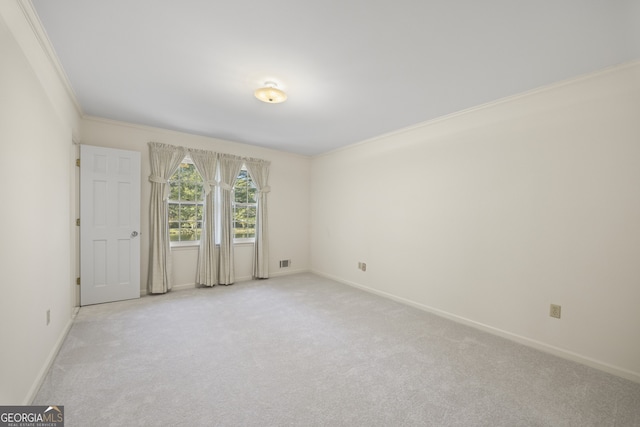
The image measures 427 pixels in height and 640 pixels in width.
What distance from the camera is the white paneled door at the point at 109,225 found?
3.41 metres

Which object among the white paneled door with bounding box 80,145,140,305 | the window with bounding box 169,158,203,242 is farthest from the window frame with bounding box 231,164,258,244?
the white paneled door with bounding box 80,145,140,305

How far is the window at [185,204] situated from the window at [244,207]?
63 cm

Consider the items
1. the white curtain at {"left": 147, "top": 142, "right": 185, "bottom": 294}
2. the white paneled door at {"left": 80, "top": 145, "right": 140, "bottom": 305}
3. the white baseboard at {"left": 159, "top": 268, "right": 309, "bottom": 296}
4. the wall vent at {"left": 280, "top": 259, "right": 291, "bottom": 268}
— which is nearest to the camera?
the white paneled door at {"left": 80, "top": 145, "right": 140, "bottom": 305}

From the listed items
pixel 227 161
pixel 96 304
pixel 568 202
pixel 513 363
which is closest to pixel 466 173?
pixel 568 202

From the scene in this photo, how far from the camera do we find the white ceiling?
1.64 m

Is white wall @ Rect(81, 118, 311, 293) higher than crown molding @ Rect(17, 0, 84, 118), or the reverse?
crown molding @ Rect(17, 0, 84, 118)

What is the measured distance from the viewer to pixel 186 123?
375 centimetres

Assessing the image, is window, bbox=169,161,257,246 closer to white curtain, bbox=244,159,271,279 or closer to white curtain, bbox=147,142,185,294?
white curtain, bbox=147,142,185,294

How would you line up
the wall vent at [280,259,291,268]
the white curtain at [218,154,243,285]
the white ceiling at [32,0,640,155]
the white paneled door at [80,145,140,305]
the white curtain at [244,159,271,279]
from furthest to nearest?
1. the wall vent at [280,259,291,268]
2. the white curtain at [244,159,271,279]
3. the white curtain at [218,154,243,285]
4. the white paneled door at [80,145,140,305]
5. the white ceiling at [32,0,640,155]

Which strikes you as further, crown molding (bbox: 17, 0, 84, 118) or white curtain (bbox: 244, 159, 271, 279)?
white curtain (bbox: 244, 159, 271, 279)

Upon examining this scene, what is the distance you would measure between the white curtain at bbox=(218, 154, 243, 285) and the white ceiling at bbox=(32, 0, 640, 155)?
1436 millimetres

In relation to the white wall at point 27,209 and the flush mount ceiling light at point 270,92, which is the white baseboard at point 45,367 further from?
the flush mount ceiling light at point 270,92

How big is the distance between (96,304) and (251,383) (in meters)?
2.87

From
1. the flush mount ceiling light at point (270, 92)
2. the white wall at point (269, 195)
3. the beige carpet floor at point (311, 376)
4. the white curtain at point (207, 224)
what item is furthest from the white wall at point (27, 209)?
the white curtain at point (207, 224)
